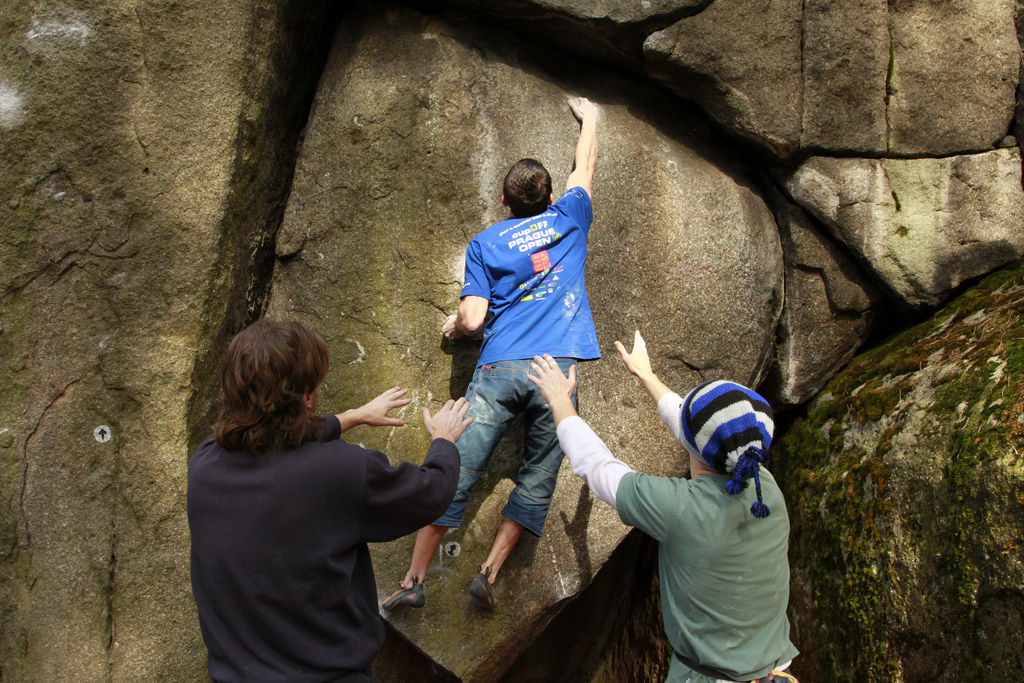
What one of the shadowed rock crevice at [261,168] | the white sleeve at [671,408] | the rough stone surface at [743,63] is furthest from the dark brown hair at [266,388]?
the rough stone surface at [743,63]

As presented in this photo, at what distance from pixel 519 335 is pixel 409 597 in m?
1.39

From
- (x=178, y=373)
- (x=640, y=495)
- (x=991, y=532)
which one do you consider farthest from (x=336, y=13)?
(x=991, y=532)

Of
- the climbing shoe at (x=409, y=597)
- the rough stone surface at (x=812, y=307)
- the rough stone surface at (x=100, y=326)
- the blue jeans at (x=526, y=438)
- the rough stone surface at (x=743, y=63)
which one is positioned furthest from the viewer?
the rough stone surface at (x=812, y=307)

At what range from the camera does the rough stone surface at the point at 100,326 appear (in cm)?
397

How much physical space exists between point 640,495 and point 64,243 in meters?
3.31

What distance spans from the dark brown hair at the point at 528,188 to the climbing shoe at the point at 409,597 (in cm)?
191

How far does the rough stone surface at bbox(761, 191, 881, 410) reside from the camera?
195 inches

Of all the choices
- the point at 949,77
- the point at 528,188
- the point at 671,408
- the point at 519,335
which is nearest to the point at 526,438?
the point at 519,335

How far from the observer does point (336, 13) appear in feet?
15.6

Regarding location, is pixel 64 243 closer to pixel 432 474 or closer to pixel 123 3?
pixel 123 3

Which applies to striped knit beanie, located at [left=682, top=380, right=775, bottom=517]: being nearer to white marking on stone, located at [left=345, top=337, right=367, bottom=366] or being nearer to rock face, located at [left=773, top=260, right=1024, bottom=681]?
rock face, located at [left=773, top=260, right=1024, bottom=681]

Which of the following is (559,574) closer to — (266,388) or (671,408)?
(671,408)

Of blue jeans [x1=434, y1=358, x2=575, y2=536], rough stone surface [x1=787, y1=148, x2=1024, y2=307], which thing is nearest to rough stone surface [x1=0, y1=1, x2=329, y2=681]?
blue jeans [x1=434, y1=358, x2=575, y2=536]

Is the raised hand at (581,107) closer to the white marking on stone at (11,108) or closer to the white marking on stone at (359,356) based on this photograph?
the white marking on stone at (359,356)
